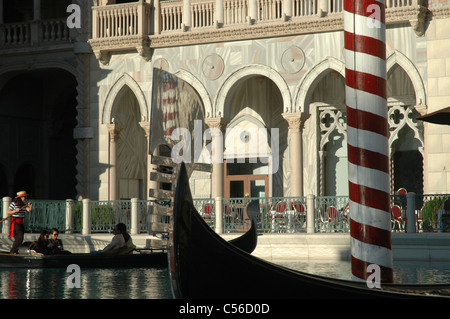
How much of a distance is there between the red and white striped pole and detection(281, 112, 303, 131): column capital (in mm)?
12078

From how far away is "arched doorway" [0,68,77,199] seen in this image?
2164 cm

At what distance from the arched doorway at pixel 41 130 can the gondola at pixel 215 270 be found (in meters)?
17.0

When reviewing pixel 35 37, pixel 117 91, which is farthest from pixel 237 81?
pixel 35 37

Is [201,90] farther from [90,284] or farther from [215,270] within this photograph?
[215,270]

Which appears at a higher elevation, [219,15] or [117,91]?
[219,15]

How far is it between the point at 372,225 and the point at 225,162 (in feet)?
48.6

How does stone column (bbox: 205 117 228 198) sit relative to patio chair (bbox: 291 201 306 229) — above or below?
above

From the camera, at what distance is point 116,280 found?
446 inches

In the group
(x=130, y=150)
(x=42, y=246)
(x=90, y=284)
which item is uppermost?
(x=130, y=150)

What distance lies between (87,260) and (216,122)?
6271 millimetres

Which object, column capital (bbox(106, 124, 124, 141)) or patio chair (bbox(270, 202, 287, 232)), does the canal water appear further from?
column capital (bbox(106, 124, 124, 141))

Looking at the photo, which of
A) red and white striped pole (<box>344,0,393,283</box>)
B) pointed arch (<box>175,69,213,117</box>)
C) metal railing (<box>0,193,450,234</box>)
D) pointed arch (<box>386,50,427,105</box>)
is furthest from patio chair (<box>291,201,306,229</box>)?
red and white striped pole (<box>344,0,393,283</box>)

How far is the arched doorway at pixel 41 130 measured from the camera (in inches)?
852
